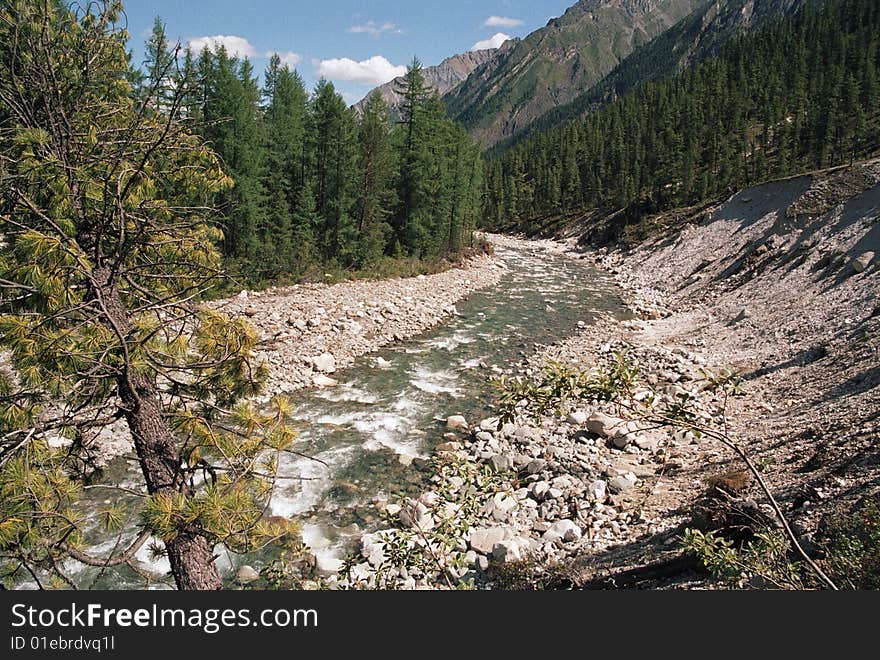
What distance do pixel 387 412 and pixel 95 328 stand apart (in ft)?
36.8

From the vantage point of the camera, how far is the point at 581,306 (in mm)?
28703

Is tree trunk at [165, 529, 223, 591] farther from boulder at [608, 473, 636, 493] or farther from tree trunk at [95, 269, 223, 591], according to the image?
boulder at [608, 473, 636, 493]

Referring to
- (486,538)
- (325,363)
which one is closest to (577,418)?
(486,538)

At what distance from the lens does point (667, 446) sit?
38.4ft

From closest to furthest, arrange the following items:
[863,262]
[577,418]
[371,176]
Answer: [577,418] < [863,262] < [371,176]

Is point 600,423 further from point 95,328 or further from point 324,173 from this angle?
point 324,173

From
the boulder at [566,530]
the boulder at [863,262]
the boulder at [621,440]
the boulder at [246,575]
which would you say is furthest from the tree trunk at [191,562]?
the boulder at [863,262]

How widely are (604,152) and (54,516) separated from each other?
8806cm

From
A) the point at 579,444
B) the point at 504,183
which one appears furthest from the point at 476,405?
the point at 504,183

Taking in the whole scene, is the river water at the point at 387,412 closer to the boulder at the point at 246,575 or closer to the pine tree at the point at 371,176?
the boulder at the point at 246,575

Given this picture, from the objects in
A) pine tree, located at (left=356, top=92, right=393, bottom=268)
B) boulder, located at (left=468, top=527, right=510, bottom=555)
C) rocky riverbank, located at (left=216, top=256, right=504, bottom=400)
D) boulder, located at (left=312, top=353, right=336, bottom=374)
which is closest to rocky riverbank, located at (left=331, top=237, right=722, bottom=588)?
boulder, located at (left=468, top=527, right=510, bottom=555)

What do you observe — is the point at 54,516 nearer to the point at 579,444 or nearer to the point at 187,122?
the point at 187,122

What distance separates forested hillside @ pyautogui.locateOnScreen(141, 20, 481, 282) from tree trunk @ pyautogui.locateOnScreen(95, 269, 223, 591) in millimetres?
17651

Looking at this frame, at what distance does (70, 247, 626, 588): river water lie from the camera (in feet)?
31.7
